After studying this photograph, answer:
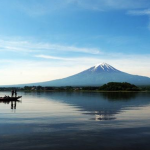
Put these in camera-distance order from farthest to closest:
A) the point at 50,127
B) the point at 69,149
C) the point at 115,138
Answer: the point at 50,127 → the point at 115,138 → the point at 69,149

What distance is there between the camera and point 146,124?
61.1 ft

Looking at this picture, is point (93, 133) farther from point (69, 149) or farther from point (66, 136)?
point (69, 149)

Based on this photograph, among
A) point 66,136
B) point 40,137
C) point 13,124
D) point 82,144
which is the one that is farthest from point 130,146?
point 13,124

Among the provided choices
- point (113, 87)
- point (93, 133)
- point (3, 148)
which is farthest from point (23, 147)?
point (113, 87)

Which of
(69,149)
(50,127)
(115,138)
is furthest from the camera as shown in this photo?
(50,127)

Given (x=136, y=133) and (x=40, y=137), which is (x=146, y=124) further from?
(x=40, y=137)

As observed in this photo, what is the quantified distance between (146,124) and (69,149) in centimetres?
849

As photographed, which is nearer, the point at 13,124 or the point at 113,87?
the point at 13,124

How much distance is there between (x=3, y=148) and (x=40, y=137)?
2.60 metres

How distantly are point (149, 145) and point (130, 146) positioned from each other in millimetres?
1020

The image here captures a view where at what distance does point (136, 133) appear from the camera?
1538cm

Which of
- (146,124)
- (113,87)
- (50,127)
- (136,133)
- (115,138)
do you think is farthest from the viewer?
(113,87)

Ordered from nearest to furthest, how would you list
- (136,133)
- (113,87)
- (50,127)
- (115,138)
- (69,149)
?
(69,149) → (115,138) → (136,133) → (50,127) → (113,87)

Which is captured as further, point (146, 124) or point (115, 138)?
point (146, 124)
